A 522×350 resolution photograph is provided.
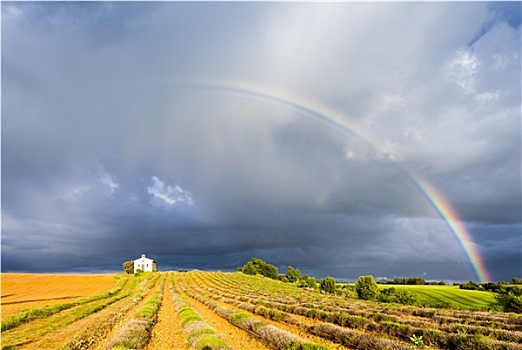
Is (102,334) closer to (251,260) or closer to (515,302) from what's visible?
(515,302)

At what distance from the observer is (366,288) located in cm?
7069

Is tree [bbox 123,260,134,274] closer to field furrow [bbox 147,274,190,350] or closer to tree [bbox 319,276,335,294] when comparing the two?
tree [bbox 319,276,335,294]

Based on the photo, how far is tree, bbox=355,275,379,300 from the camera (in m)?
68.8

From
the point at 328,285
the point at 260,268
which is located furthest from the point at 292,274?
the point at 328,285

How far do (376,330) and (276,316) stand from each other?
6978 millimetres

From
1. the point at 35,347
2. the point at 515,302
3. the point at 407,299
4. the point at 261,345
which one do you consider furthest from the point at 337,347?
the point at 407,299

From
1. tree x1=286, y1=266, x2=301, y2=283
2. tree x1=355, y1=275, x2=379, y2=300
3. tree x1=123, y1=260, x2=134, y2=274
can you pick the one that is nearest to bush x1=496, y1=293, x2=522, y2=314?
tree x1=355, y1=275, x2=379, y2=300

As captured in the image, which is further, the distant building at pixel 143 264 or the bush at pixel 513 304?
the distant building at pixel 143 264

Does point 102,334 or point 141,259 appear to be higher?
point 141,259

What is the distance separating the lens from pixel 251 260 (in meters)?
145

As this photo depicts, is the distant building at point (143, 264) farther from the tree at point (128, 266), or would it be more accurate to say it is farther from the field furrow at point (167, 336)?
the field furrow at point (167, 336)

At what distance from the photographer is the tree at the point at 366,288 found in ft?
226

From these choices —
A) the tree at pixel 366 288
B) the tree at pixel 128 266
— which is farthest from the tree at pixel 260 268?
the tree at pixel 366 288

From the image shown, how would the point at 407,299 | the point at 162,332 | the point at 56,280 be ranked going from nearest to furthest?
the point at 162,332 → the point at 407,299 → the point at 56,280
